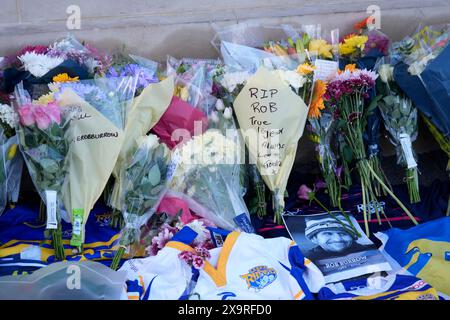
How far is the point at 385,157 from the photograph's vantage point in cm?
340

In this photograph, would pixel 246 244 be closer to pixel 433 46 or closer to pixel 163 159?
pixel 163 159

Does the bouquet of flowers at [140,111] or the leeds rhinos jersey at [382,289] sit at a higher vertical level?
the bouquet of flowers at [140,111]

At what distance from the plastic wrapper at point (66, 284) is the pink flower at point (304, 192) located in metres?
1.16

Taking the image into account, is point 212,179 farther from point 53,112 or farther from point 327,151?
point 53,112

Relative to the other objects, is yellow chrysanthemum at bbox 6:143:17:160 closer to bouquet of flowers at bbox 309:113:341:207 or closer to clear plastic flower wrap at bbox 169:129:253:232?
clear plastic flower wrap at bbox 169:129:253:232

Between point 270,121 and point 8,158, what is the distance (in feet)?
4.04

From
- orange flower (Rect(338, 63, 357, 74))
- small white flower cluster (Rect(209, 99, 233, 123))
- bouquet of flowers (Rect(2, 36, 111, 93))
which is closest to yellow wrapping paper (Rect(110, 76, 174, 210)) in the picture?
small white flower cluster (Rect(209, 99, 233, 123))

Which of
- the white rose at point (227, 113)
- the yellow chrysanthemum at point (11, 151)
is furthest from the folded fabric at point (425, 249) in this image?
the yellow chrysanthemum at point (11, 151)

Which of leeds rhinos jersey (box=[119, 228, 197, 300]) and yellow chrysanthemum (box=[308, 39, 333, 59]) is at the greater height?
yellow chrysanthemum (box=[308, 39, 333, 59])

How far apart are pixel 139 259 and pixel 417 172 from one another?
1.60m

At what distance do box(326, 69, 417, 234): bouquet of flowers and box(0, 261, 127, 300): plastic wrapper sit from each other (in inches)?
50.9

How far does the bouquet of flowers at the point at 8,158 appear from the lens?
2637 mm

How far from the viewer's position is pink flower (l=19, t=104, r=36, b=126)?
8.13 feet

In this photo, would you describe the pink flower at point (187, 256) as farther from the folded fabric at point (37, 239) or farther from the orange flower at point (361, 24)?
the orange flower at point (361, 24)
